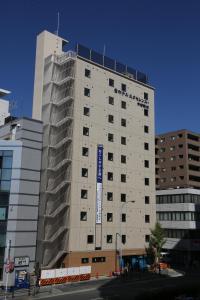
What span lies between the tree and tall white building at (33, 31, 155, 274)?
1.43m

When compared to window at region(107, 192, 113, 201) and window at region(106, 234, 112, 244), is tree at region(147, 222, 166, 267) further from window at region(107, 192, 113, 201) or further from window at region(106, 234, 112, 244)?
window at region(107, 192, 113, 201)

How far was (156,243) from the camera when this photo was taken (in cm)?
6769

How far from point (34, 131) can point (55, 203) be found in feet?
40.0

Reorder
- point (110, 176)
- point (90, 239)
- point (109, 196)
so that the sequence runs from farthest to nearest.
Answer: point (110, 176) < point (109, 196) < point (90, 239)

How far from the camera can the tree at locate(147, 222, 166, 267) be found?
67250 millimetres

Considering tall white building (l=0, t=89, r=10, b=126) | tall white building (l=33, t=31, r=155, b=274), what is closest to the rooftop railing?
tall white building (l=33, t=31, r=155, b=274)

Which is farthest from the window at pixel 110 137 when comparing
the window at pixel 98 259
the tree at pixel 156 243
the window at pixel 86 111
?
the window at pixel 98 259

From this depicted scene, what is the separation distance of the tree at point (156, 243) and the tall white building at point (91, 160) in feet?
4.71

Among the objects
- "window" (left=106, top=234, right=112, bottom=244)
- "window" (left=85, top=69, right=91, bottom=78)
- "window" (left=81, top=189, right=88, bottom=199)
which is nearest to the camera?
"window" (left=81, top=189, right=88, bottom=199)

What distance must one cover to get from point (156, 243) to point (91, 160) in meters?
19.9

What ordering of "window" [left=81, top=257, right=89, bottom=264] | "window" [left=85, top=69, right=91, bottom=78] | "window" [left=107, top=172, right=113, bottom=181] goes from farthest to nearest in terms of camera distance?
1. "window" [left=85, top=69, right=91, bottom=78]
2. "window" [left=107, top=172, right=113, bottom=181]
3. "window" [left=81, top=257, right=89, bottom=264]

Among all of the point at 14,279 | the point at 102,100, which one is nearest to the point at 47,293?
the point at 14,279

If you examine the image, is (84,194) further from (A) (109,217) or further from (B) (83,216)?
(A) (109,217)

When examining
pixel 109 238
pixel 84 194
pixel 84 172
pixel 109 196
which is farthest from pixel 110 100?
pixel 109 238
